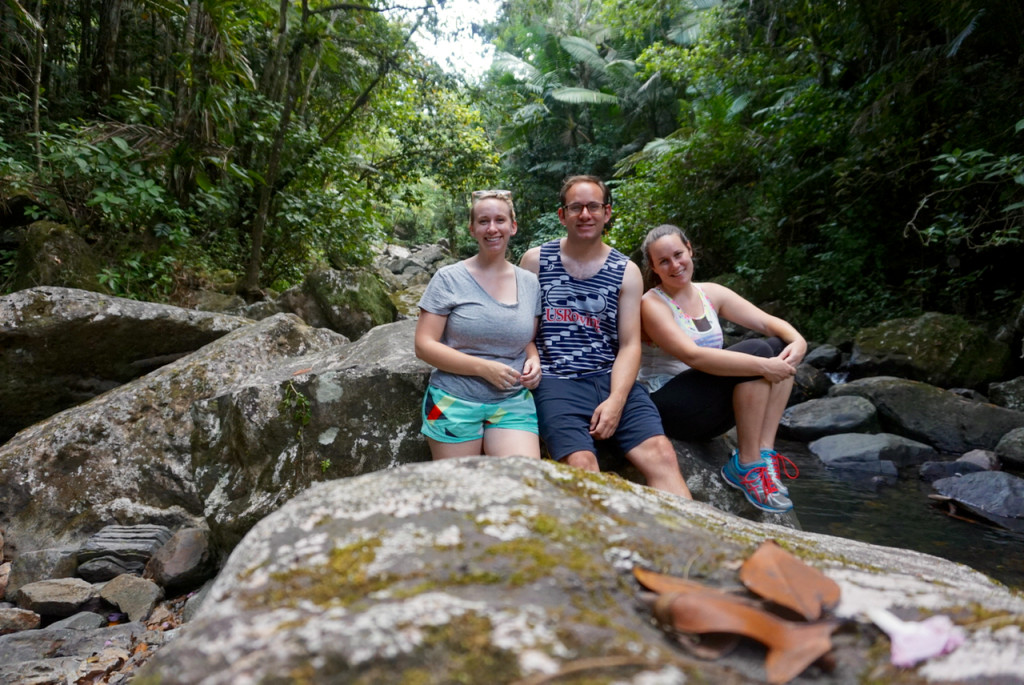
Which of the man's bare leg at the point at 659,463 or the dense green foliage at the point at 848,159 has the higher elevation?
the dense green foliage at the point at 848,159

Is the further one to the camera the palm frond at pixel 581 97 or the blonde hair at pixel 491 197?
the palm frond at pixel 581 97

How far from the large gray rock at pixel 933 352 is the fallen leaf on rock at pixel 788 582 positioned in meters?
8.23

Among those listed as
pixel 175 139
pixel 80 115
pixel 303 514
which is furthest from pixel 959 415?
pixel 80 115

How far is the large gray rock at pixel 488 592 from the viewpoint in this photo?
77 centimetres

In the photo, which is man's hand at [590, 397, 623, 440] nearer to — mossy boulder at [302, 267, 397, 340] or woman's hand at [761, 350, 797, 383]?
woman's hand at [761, 350, 797, 383]

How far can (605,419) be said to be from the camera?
281 centimetres

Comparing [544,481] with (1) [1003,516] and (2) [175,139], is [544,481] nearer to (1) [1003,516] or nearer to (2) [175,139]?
(1) [1003,516]

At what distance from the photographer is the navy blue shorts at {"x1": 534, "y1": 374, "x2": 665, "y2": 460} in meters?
2.75

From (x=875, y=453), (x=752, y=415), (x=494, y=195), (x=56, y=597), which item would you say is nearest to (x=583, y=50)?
(x=875, y=453)

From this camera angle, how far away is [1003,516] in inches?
187

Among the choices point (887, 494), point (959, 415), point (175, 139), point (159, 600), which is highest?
point (175, 139)

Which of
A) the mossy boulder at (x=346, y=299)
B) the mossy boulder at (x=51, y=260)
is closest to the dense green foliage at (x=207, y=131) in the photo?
the mossy boulder at (x=51, y=260)

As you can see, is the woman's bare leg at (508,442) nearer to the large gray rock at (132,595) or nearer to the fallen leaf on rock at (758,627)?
the fallen leaf on rock at (758,627)

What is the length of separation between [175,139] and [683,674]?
26.7ft
